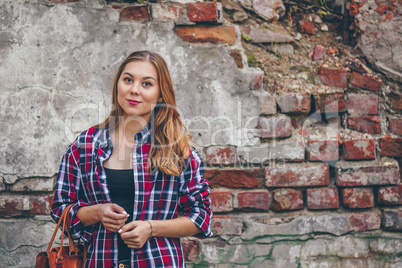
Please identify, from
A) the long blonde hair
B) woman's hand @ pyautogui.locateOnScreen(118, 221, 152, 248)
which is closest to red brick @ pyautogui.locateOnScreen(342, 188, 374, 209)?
the long blonde hair

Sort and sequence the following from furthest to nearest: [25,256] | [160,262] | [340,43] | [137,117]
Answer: [340,43] < [25,256] < [137,117] < [160,262]

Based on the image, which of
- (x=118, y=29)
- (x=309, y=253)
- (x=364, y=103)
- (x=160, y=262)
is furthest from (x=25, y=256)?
(x=364, y=103)

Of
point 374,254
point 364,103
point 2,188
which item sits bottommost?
point 374,254

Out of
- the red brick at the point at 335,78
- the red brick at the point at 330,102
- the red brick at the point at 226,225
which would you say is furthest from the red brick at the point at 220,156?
the red brick at the point at 335,78

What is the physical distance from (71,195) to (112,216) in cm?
24

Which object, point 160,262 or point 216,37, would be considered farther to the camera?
point 216,37

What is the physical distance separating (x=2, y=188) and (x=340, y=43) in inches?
75.5

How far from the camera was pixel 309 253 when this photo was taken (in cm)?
183

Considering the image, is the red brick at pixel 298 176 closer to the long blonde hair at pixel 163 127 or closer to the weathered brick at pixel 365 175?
the weathered brick at pixel 365 175

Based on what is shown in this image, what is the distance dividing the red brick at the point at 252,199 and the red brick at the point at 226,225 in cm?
8

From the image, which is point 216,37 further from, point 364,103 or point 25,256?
point 25,256

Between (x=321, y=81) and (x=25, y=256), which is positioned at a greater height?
(x=321, y=81)

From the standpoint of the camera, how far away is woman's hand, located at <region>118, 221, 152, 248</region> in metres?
1.16

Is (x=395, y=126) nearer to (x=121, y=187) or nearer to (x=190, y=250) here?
(x=190, y=250)
